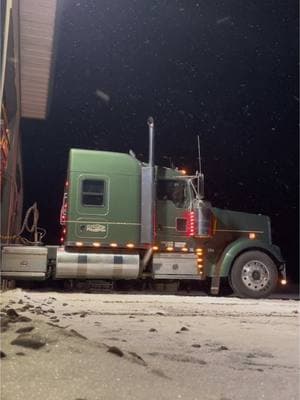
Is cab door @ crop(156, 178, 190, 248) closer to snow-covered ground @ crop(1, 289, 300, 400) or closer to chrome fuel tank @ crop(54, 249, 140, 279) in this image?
chrome fuel tank @ crop(54, 249, 140, 279)

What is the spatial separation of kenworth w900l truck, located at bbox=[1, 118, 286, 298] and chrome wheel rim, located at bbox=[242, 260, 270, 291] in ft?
0.07

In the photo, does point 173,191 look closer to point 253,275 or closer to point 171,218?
point 171,218

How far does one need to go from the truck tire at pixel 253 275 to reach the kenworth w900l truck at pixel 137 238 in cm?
2

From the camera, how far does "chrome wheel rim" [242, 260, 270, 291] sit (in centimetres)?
1158

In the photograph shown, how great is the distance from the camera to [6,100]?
14695 millimetres

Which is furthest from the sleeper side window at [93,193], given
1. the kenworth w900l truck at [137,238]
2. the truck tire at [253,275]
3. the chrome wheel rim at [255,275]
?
the chrome wheel rim at [255,275]

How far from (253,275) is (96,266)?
10.9 feet

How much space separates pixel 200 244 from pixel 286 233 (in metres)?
32.6

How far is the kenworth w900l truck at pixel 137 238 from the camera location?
11.2 m

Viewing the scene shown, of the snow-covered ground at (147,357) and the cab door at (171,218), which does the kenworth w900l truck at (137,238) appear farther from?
the snow-covered ground at (147,357)

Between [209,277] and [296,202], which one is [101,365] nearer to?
[209,277]

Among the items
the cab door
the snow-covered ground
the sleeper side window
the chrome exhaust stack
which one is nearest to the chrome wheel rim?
the cab door

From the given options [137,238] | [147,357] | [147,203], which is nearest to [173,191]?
[147,203]

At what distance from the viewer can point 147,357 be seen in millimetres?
4746
